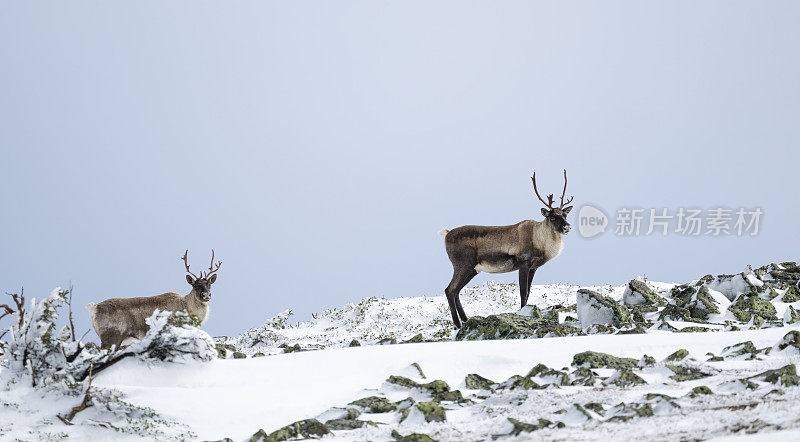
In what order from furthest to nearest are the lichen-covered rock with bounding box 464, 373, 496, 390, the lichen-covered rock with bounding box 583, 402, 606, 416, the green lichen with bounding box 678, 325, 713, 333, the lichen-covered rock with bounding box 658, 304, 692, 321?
1. the lichen-covered rock with bounding box 658, 304, 692, 321
2. the green lichen with bounding box 678, 325, 713, 333
3. the lichen-covered rock with bounding box 464, 373, 496, 390
4. the lichen-covered rock with bounding box 583, 402, 606, 416

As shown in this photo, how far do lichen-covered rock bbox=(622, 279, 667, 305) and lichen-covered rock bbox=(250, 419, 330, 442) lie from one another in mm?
8783

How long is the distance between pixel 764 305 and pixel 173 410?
10.1 metres

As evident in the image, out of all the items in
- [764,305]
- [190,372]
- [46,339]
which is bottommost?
[764,305]

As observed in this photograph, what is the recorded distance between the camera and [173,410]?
6449mm

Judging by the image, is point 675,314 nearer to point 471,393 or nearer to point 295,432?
point 471,393

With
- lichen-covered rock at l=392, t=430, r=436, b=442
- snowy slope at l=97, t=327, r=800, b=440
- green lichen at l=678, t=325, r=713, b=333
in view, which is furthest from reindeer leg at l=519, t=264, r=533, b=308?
lichen-covered rock at l=392, t=430, r=436, b=442

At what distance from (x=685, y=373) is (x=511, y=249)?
6375 millimetres

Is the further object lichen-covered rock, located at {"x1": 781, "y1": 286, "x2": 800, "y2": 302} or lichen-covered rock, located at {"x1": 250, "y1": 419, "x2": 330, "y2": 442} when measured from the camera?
lichen-covered rock, located at {"x1": 781, "y1": 286, "x2": 800, "y2": 302}

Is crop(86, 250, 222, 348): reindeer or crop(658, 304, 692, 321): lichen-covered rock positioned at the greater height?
crop(86, 250, 222, 348): reindeer

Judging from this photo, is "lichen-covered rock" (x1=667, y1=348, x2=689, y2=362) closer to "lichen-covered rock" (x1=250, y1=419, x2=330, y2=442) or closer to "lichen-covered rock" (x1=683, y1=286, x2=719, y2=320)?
"lichen-covered rock" (x1=250, y1=419, x2=330, y2=442)

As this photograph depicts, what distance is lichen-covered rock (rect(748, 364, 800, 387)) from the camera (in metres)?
5.45

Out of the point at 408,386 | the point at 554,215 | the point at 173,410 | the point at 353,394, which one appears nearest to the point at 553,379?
the point at 408,386

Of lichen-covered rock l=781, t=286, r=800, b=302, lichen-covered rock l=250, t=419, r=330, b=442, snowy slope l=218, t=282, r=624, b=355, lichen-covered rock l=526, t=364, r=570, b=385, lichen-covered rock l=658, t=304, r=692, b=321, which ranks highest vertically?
lichen-covered rock l=250, t=419, r=330, b=442

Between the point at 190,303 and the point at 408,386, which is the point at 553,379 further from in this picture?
the point at 190,303
